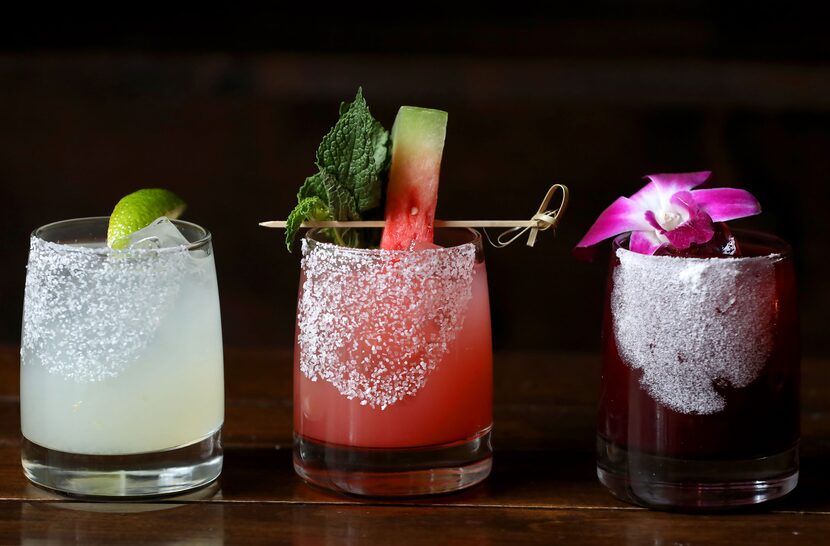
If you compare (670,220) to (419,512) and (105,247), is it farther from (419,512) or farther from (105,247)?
(105,247)

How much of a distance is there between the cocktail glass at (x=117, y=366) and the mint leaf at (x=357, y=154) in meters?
0.11

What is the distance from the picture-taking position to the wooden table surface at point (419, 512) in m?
0.80

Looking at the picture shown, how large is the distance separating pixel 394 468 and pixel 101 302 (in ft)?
0.76

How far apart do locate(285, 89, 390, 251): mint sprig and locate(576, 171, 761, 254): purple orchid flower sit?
0.16 meters

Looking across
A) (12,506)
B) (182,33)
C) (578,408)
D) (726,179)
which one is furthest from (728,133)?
(12,506)

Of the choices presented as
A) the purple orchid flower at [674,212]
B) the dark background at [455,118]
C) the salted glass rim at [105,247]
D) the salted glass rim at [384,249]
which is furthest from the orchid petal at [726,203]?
the dark background at [455,118]

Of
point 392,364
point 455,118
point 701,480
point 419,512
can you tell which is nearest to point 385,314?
point 392,364

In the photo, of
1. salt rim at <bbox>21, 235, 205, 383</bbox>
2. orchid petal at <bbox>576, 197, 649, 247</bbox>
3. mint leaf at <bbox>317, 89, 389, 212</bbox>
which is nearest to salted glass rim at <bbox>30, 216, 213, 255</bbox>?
salt rim at <bbox>21, 235, 205, 383</bbox>

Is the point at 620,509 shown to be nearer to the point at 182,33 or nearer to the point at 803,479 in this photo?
the point at 803,479

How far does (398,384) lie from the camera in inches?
33.2

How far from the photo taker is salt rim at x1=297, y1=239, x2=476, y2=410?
83 cm

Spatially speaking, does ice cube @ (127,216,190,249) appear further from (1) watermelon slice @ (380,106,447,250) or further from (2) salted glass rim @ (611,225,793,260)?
(2) salted glass rim @ (611,225,793,260)

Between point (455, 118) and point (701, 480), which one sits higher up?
point (455, 118)

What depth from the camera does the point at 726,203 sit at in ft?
2.71
